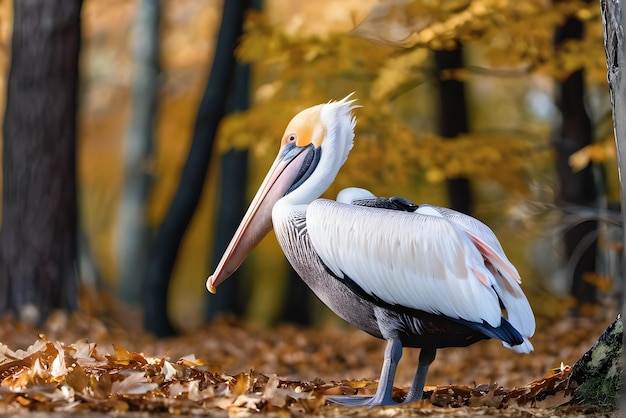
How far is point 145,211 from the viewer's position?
18.1 meters

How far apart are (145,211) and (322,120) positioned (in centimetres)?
1439

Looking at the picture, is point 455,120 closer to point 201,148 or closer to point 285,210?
point 201,148

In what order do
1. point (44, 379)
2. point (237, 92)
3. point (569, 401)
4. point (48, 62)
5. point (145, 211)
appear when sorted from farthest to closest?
point (145, 211) < point (237, 92) < point (48, 62) < point (569, 401) < point (44, 379)

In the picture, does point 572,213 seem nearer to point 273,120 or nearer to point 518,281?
point 273,120

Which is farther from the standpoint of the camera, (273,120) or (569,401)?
(273,120)

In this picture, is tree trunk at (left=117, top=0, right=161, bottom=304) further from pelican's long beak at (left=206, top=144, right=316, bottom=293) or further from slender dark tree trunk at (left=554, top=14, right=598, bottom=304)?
pelican's long beak at (left=206, top=144, right=316, bottom=293)

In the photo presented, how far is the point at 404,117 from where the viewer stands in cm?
1767

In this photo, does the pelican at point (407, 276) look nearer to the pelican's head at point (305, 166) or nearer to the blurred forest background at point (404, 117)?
the pelican's head at point (305, 166)

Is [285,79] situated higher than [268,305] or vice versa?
[285,79]

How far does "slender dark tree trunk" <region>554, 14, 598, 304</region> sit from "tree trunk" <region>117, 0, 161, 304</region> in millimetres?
8219

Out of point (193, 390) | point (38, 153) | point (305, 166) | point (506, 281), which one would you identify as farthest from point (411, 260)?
point (38, 153)

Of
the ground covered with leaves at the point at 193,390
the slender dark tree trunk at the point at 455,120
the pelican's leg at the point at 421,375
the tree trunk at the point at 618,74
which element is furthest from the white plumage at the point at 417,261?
the slender dark tree trunk at the point at 455,120

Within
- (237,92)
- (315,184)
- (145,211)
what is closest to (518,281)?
(315,184)

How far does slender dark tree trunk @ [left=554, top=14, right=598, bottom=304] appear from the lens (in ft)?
35.4
